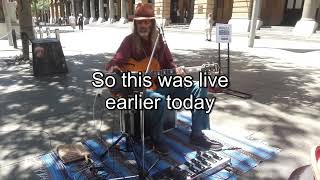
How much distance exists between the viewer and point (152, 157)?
3750 millimetres

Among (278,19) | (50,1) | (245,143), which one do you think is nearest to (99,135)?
(245,143)

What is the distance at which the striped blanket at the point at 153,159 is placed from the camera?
11.3ft

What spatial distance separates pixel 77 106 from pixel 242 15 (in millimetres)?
18752

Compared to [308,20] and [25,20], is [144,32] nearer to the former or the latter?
[25,20]

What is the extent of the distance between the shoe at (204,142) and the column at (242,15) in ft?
61.1

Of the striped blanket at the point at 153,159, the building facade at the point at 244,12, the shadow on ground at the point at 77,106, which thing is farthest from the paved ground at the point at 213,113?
the building facade at the point at 244,12

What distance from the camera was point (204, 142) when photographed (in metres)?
4.04

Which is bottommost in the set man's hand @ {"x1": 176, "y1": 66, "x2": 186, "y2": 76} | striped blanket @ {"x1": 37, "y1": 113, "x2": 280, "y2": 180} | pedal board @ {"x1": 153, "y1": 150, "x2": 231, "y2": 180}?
striped blanket @ {"x1": 37, "y1": 113, "x2": 280, "y2": 180}

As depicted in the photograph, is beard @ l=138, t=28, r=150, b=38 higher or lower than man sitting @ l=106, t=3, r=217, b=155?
higher

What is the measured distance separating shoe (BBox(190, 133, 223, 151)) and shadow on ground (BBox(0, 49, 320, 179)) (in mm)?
693

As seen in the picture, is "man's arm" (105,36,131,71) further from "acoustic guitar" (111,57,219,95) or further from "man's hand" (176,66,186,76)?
"man's hand" (176,66,186,76)

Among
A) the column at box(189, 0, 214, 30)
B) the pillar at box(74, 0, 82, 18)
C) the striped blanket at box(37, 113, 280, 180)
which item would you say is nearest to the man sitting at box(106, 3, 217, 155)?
the striped blanket at box(37, 113, 280, 180)

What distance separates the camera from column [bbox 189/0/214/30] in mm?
25266

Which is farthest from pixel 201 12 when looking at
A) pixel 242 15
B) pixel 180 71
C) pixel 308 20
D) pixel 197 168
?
pixel 197 168
